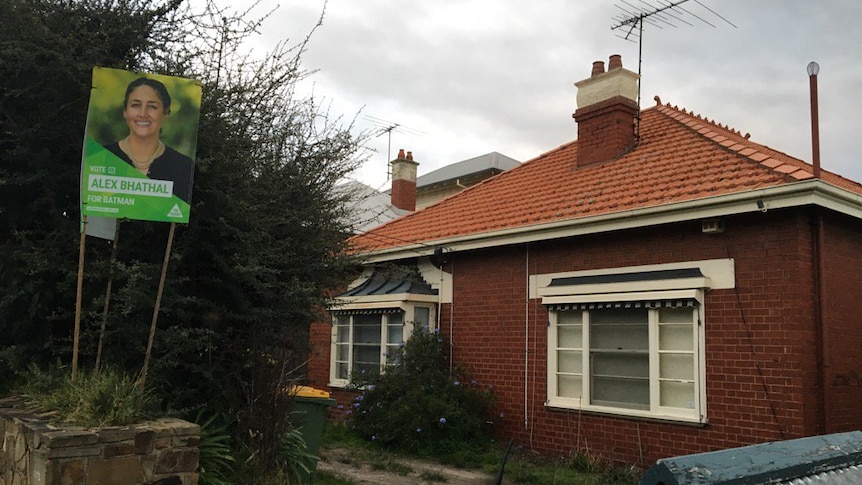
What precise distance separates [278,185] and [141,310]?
199cm

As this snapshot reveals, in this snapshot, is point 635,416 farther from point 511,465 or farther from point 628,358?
point 511,465

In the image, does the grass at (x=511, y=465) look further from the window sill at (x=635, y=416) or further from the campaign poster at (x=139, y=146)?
the campaign poster at (x=139, y=146)

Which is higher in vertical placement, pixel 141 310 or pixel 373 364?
pixel 141 310

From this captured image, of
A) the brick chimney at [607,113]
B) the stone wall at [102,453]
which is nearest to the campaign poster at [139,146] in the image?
the stone wall at [102,453]

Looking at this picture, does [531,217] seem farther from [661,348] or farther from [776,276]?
[776,276]

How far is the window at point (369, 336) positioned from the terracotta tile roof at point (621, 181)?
3.79 ft

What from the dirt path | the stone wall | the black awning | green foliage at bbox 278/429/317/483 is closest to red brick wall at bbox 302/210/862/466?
the black awning

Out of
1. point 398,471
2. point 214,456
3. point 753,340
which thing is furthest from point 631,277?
point 214,456

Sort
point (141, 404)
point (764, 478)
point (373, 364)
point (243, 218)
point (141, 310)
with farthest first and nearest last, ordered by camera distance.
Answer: point (373, 364) → point (243, 218) → point (141, 310) → point (141, 404) → point (764, 478)

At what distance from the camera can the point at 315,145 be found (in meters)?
8.02

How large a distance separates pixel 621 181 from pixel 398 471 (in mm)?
4770

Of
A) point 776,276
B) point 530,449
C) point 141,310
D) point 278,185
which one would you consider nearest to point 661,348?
point 776,276

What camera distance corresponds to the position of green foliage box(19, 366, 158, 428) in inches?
187

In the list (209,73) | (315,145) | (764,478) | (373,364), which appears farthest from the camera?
(373,364)
